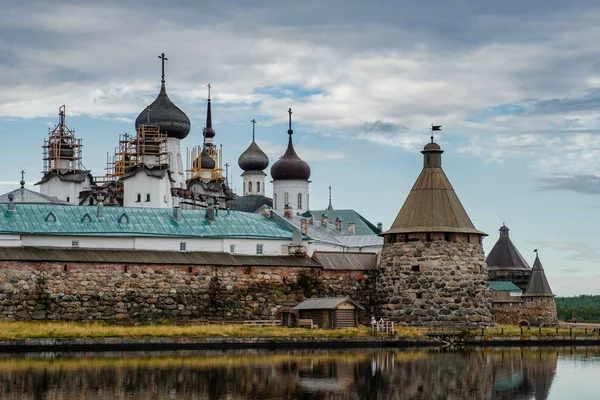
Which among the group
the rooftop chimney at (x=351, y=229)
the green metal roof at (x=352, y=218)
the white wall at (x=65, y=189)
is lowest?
the rooftop chimney at (x=351, y=229)

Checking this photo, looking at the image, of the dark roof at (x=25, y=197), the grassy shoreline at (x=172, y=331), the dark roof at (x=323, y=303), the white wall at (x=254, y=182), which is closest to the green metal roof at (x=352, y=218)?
the white wall at (x=254, y=182)

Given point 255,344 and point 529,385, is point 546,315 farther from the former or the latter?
point 529,385

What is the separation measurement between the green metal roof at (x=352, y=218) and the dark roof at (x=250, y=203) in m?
6.59

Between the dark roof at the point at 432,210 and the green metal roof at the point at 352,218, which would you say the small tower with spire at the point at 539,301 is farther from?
the green metal roof at the point at 352,218

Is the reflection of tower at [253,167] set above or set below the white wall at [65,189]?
above

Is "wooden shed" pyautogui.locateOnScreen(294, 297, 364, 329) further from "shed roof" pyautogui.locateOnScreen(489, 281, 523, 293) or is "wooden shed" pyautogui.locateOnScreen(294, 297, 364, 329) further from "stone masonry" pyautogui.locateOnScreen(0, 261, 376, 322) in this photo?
"shed roof" pyautogui.locateOnScreen(489, 281, 523, 293)

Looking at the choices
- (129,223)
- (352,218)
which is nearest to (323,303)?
(129,223)

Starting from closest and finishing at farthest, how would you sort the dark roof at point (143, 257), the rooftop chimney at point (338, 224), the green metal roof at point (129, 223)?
1. the dark roof at point (143, 257)
2. the green metal roof at point (129, 223)
3. the rooftop chimney at point (338, 224)

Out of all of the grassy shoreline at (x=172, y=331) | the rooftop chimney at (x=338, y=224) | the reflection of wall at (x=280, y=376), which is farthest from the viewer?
the rooftop chimney at (x=338, y=224)

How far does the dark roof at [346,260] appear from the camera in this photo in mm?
53375

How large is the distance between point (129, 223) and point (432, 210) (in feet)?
43.9

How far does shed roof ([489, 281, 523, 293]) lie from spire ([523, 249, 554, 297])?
1.64m

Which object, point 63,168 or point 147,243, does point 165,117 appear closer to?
point 63,168

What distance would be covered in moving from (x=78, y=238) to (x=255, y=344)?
11806 millimetres
